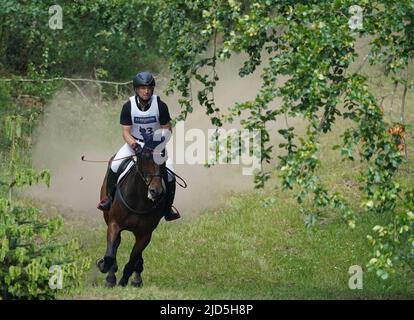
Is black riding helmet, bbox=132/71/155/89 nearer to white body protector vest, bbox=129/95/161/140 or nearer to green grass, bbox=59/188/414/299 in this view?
white body protector vest, bbox=129/95/161/140

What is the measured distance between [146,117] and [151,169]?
4.42 feet

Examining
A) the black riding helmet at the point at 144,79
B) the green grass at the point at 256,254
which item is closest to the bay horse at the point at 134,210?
the black riding helmet at the point at 144,79

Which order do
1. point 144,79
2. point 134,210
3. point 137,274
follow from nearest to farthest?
1. point 144,79
2. point 134,210
3. point 137,274

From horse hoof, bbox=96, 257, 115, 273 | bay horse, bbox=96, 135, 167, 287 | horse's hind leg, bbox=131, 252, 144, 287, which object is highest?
bay horse, bbox=96, 135, 167, 287

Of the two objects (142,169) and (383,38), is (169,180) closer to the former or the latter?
(142,169)

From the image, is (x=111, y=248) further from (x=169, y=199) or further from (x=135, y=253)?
(x=169, y=199)

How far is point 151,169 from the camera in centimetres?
1495

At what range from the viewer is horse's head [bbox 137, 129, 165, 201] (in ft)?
48.9

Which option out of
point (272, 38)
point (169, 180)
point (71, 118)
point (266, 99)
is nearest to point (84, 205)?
point (71, 118)

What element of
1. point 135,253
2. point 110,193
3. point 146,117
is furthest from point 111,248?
point 146,117

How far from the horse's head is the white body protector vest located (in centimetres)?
88

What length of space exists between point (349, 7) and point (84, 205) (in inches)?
517

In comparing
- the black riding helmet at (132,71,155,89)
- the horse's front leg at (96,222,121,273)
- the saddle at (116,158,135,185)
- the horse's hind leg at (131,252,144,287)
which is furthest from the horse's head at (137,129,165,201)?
the horse's hind leg at (131,252,144,287)

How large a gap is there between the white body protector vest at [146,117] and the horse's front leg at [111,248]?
1.64 meters
